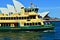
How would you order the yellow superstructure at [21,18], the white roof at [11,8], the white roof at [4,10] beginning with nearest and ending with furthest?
the yellow superstructure at [21,18] → the white roof at [4,10] → the white roof at [11,8]

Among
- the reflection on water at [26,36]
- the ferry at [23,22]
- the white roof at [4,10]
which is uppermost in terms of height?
the white roof at [4,10]

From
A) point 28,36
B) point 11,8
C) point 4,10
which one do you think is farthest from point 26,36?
point 11,8

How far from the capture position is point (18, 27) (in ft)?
155

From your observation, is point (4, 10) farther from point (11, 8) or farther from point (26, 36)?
point (26, 36)

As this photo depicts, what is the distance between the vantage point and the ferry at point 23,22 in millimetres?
46719

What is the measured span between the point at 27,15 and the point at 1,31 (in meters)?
6.07

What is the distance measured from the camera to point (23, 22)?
158 feet

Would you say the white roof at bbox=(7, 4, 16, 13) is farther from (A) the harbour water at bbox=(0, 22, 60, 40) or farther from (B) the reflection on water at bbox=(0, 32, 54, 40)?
(B) the reflection on water at bbox=(0, 32, 54, 40)

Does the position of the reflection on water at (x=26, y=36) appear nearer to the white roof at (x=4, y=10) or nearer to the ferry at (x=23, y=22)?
the ferry at (x=23, y=22)

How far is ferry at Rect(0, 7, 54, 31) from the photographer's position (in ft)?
153

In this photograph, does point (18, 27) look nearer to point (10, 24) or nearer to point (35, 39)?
point (10, 24)

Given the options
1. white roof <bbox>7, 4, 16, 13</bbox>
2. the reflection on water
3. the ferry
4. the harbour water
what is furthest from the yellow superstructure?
white roof <bbox>7, 4, 16, 13</bbox>

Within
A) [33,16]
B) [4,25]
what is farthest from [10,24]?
[33,16]

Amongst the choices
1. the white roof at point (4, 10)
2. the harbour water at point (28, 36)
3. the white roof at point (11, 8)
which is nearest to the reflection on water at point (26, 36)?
the harbour water at point (28, 36)
